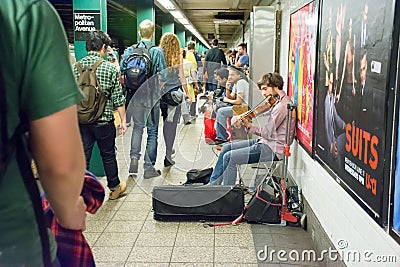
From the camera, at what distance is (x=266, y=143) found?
3805mm

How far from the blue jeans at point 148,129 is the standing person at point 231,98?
3.56 ft

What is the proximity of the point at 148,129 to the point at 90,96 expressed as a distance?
4.31ft

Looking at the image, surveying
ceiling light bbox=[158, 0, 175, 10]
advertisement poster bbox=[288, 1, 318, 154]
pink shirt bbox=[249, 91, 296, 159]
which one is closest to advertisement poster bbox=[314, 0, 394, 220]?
advertisement poster bbox=[288, 1, 318, 154]

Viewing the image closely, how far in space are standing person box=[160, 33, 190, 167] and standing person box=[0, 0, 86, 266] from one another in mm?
3880

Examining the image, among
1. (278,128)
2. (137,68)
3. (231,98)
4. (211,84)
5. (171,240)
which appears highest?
(137,68)

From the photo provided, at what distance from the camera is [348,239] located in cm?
222

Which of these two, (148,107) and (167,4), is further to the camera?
(167,4)

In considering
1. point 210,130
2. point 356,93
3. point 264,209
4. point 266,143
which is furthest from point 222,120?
point 356,93

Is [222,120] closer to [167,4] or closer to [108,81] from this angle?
[108,81]

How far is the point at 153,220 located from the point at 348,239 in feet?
5.74

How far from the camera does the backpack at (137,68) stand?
4.44 meters

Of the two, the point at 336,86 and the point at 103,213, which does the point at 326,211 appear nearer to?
the point at 336,86

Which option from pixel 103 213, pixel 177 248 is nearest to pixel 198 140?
pixel 103 213

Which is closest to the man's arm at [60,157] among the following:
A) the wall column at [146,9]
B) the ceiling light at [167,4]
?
the ceiling light at [167,4]
